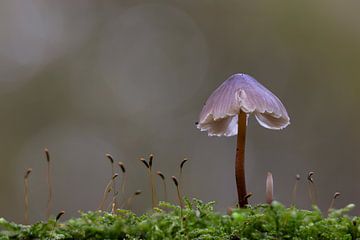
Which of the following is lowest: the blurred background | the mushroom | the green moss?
the green moss

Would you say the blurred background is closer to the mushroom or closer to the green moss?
the mushroom

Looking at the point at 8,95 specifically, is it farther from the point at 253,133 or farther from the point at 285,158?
the point at 285,158

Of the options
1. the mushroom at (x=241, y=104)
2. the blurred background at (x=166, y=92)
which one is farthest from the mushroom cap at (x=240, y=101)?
the blurred background at (x=166, y=92)

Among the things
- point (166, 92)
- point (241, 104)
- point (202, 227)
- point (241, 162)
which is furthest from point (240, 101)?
point (166, 92)

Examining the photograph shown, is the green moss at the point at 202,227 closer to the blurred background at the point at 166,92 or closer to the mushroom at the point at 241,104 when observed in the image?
the mushroom at the point at 241,104

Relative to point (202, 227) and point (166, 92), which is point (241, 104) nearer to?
point (202, 227)

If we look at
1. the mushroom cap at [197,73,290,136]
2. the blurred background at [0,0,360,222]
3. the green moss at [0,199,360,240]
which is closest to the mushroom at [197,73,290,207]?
the mushroom cap at [197,73,290,136]
